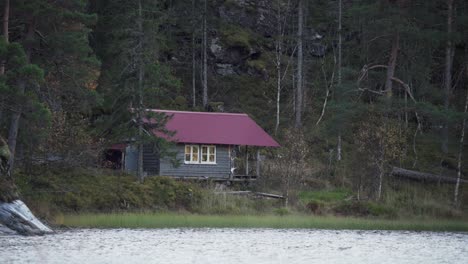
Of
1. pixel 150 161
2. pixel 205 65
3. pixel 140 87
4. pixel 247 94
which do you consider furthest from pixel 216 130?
pixel 247 94

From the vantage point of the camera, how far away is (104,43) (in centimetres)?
5169

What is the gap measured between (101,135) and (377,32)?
58.4ft

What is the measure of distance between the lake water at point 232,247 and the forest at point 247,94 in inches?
174

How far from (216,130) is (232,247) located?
2276cm

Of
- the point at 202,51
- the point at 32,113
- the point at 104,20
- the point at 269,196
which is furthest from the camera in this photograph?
the point at 202,51

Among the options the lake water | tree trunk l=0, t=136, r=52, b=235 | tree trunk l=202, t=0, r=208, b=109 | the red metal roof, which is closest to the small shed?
the red metal roof

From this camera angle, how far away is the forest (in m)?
34.9

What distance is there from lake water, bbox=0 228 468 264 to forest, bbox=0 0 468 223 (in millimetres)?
4414

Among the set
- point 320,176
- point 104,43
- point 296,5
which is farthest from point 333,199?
point 296,5

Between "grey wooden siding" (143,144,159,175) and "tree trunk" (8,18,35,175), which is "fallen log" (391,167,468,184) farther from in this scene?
"tree trunk" (8,18,35,175)

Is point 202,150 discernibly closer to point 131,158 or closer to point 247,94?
point 131,158

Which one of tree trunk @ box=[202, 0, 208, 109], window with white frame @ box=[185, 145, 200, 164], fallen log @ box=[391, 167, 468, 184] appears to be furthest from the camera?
tree trunk @ box=[202, 0, 208, 109]

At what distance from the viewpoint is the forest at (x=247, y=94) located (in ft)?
115

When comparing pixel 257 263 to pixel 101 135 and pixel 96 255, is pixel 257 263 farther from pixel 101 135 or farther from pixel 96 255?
pixel 101 135
